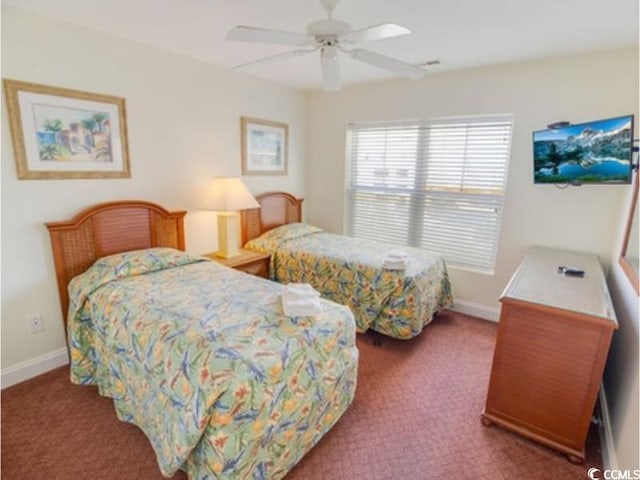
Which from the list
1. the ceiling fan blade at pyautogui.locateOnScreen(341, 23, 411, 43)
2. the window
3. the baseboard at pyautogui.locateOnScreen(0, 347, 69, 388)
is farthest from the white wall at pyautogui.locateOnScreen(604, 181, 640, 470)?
the baseboard at pyautogui.locateOnScreen(0, 347, 69, 388)

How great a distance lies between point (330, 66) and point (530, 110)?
6.63 ft

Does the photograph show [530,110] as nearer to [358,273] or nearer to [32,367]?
[358,273]

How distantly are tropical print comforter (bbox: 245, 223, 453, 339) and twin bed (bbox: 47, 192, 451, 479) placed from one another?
1cm

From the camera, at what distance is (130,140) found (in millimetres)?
2660

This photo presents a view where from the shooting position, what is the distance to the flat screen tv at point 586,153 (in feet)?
7.07

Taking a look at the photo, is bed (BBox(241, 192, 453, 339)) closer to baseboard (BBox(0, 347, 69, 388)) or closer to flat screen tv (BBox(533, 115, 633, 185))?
flat screen tv (BBox(533, 115, 633, 185))

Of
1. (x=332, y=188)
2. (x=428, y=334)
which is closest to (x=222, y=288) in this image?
(x=428, y=334)

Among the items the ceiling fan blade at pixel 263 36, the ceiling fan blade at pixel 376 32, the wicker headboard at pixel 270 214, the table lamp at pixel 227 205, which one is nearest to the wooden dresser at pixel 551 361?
the ceiling fan blade at pixel 376 32

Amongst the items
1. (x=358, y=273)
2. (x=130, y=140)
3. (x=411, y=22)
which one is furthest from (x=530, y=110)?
(x=130, y=140)

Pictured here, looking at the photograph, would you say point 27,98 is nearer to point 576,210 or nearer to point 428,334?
point 428,334

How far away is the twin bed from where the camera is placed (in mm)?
1371

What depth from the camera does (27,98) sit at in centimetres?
213

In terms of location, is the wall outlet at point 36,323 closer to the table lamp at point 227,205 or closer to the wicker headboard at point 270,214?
the table lamp at point 227,205

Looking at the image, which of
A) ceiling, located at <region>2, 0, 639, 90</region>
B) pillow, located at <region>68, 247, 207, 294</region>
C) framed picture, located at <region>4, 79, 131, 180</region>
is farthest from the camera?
pillow, located at <region>68, 247, 207, 294</region>
